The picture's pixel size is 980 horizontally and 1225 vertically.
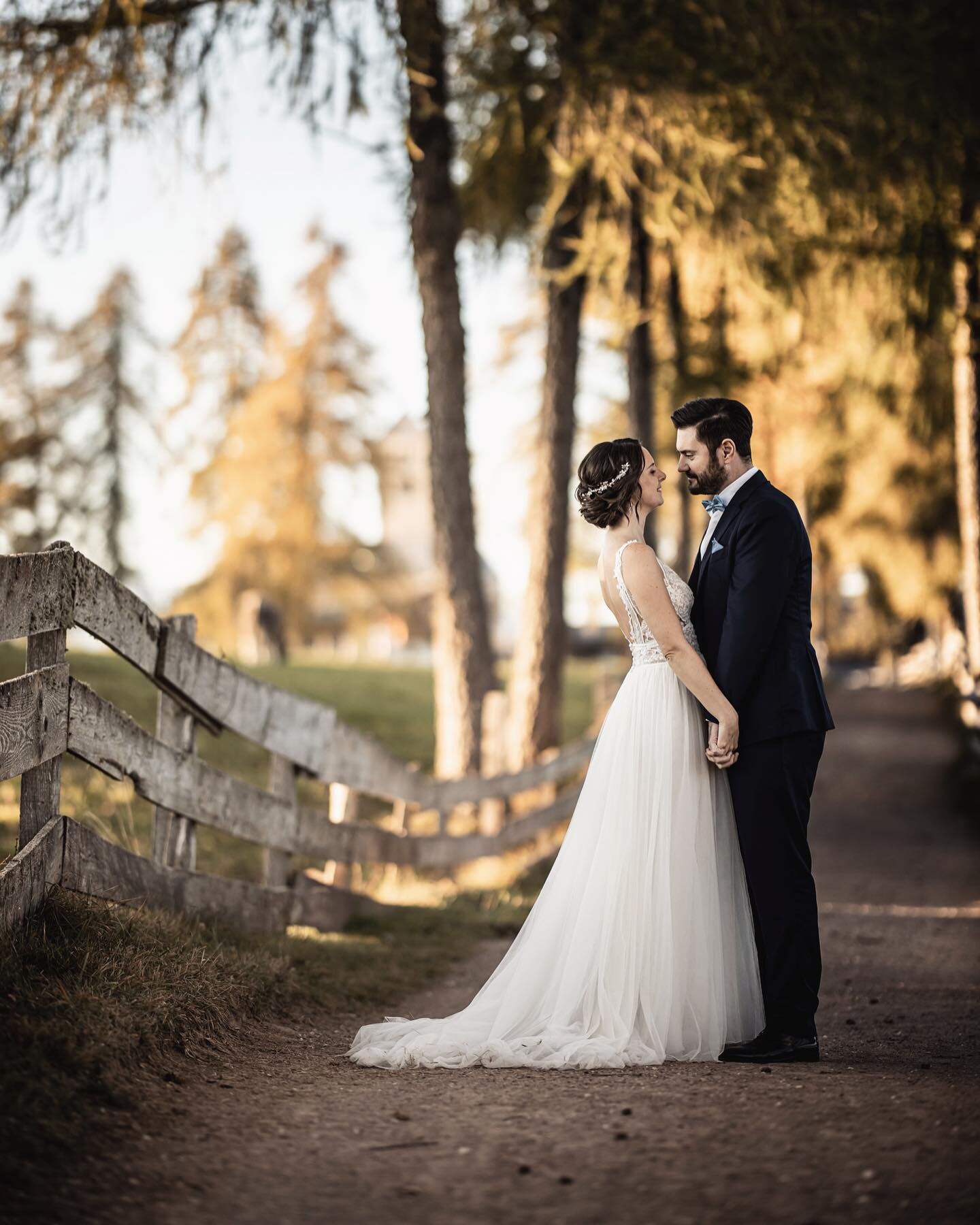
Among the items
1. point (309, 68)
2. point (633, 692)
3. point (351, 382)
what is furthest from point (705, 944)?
point (351, 382)

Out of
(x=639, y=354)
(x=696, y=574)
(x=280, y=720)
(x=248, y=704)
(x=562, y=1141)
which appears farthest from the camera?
(x=639, y=354)

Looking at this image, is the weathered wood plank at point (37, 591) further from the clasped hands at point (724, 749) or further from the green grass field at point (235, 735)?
the clasped hands at point (724, 749)

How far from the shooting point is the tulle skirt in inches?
169

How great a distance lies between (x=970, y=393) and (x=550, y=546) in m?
4.46

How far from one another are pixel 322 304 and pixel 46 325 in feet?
25.6

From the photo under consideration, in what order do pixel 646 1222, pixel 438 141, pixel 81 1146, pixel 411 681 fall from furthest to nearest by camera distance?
pixel 411 681
pixel 438 141
pixel 81 1146
pixel 646 1222

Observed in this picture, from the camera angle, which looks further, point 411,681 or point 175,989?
point 411,681

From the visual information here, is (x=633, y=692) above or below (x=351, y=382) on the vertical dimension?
below

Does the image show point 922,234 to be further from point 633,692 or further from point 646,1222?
point 646,1222

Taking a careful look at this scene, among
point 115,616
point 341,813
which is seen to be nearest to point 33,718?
point 115,616

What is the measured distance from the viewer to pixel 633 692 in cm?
493

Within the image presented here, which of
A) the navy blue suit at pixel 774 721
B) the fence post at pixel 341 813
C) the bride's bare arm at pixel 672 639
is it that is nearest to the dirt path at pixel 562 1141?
the navy blue suit at pixel 774 721

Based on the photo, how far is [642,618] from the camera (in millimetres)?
4863

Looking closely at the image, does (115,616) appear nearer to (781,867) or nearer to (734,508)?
(734,508)
